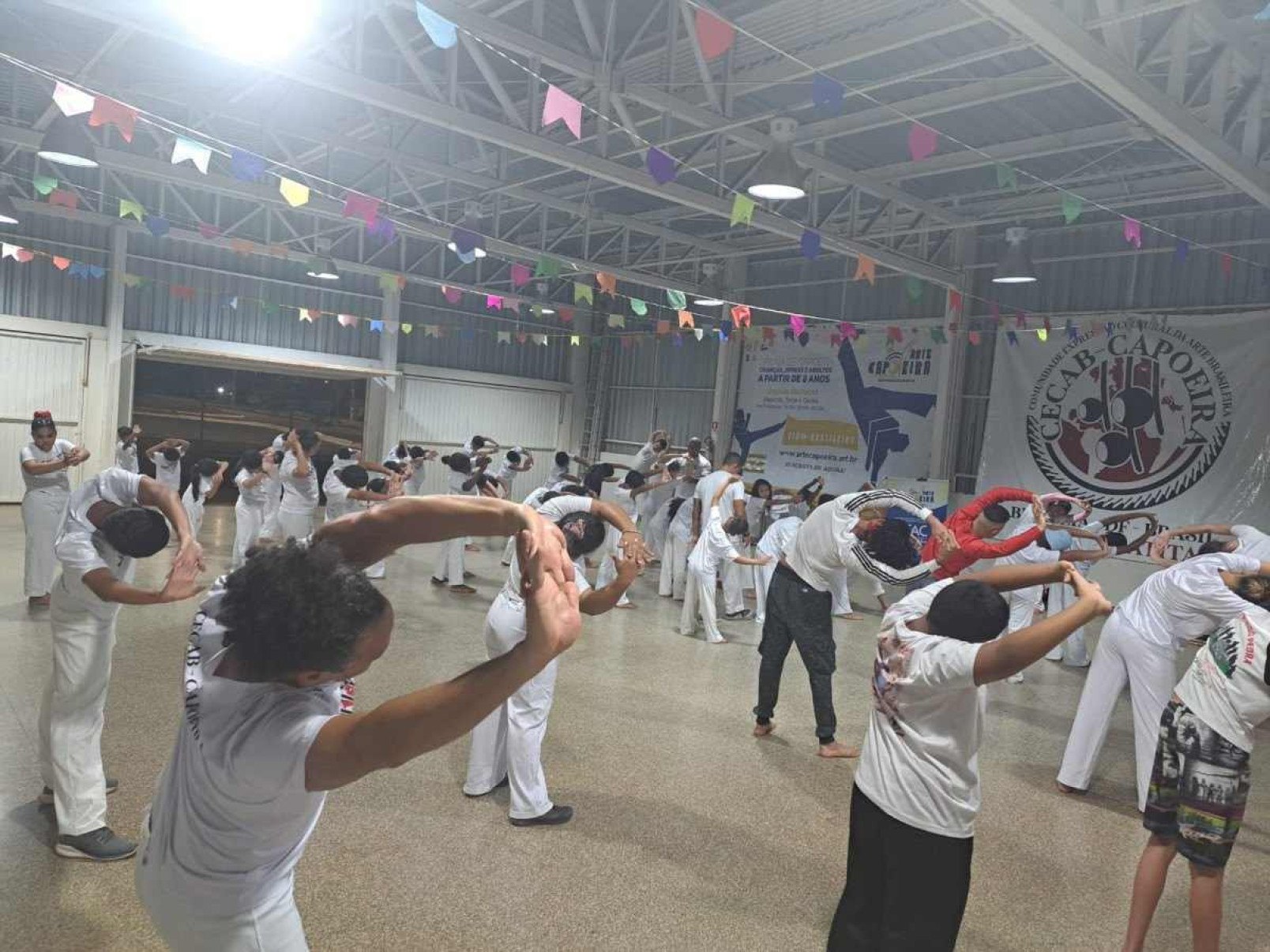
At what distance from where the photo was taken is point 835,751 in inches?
193

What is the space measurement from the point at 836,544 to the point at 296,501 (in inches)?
228

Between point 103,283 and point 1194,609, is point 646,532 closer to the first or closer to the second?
point 1194,609

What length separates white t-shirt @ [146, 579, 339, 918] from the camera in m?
1.30

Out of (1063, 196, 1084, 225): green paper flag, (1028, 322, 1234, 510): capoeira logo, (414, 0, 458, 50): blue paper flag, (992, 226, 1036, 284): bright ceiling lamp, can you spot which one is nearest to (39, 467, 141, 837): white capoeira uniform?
(414, 0, 458, 50): blue paper flag

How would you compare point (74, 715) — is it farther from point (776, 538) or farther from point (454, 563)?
point (454, 563)

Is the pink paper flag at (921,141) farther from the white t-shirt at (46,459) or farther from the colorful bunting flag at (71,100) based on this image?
the white t-shirt at (46,459)

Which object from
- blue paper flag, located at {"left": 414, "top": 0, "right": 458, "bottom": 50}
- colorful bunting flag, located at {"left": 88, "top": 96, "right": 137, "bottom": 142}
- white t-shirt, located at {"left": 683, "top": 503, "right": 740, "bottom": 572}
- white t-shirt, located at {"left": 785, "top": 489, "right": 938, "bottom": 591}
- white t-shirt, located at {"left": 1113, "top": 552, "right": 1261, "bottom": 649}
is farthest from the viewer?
white t-shirt, located at {"left": 683, "top": 503, "right": 740, "bottom": 572}

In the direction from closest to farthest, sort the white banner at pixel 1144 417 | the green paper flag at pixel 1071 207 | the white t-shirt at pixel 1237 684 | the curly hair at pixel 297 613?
the curly hair at pixel 297 613, the white t-shirt at pixel 1237 684, the green paper flag at pixel 1071 207, the white banner at pixel 1144 417

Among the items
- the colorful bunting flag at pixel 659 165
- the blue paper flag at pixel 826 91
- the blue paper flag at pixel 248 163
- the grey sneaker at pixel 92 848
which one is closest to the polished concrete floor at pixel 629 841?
the grey sneaker at pixel 92 848

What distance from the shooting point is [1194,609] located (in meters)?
4.02

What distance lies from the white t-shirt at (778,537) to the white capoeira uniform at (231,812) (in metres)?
6.16

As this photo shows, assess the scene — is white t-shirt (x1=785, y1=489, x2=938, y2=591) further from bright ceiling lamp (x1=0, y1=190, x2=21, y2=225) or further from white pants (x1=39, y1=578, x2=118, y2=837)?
bright ceiling lamp (x1=0, y1=190, x2=21, y2=225)

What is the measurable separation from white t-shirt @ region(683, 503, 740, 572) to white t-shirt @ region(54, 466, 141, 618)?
470cm

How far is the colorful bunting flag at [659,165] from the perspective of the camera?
255 inches
